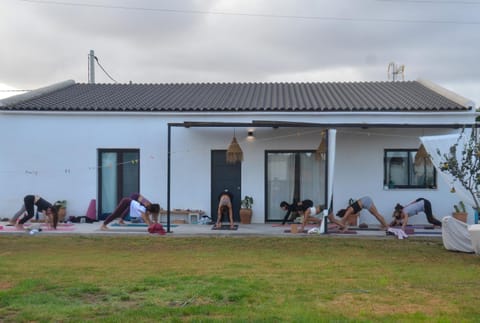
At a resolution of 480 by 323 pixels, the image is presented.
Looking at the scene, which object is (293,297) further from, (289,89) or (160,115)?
(289,89)

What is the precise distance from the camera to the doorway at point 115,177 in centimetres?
1462

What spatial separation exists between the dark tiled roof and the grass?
439 cm

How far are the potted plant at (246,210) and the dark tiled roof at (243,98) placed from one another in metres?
2.60

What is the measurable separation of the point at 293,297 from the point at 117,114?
9.75m

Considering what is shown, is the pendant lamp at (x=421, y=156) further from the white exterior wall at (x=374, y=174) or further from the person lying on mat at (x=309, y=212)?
the person lying on mat at (x=309, y=212)

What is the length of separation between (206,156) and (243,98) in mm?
2714

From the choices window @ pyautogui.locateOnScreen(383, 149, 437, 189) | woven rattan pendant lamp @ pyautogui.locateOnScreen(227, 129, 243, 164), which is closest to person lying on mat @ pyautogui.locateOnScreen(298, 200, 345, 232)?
woven rattan pendant lamp @ pyautogui.locateOnScreen(227, 129, 243, 164)

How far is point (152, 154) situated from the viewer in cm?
1438

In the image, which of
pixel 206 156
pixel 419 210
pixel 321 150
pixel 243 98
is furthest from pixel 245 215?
pixel 419 210

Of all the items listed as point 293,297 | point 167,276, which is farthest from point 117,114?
point 293,297

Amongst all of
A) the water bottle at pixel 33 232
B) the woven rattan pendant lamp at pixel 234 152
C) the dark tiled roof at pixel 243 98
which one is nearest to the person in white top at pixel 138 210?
the water bottle at pixel 33 232

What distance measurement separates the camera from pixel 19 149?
14.5m

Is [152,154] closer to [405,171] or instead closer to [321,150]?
[321,150]

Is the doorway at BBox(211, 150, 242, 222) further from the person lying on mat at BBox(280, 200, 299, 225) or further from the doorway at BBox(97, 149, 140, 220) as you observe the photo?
the doorway at BBox(97, 149, 140, 220)
